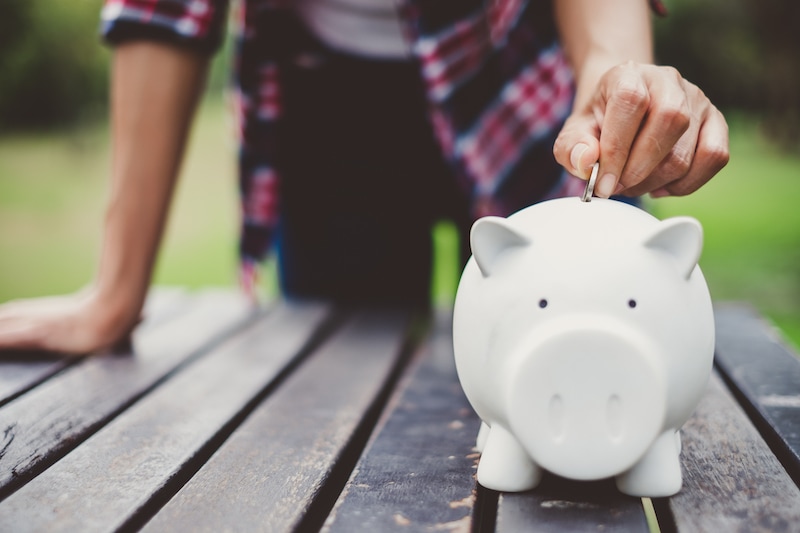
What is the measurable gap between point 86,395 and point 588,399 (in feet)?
2.47

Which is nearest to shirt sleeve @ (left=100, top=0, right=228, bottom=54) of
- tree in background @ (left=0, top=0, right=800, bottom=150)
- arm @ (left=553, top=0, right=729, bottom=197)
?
arm @ (left=553, top=0, right=729, bottom=197)

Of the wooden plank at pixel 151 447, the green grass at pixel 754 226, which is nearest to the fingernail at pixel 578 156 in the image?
the wooden plank at pixel 151 447

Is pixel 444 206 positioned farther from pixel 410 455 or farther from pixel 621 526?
pixel 621 526

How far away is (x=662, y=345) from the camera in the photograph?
76 cm

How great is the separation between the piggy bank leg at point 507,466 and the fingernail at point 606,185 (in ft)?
0.89

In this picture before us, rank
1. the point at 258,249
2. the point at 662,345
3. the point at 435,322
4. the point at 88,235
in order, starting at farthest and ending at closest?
1. the point at 88,235
2. the point at 258,249
3. the point at 435,322
4. the point at 662,345

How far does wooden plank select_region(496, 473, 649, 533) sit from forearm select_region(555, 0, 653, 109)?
445 mm

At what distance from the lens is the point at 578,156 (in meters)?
0.86

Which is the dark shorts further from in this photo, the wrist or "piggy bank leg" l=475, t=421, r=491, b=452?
"piggy bank leg" l=475, t=421, r=491, b=452

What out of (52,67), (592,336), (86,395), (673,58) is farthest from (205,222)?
(592,336)

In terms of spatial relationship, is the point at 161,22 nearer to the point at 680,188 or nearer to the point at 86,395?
the point at 86,395

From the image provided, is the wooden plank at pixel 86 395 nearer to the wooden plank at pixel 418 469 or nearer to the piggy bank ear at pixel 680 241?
the wooden plank at pixel 418 469

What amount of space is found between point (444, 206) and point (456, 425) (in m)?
0.76

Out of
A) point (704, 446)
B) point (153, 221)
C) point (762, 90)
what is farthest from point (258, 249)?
point (762, 90)
